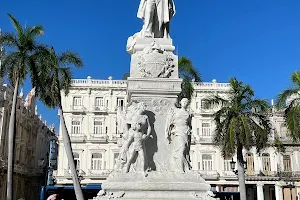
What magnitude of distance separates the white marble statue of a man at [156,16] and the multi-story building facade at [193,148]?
36.2 metres

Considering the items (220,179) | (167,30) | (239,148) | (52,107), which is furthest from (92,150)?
(167,30)

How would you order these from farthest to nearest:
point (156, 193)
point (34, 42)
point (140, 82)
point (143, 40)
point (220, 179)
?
1. point (220, 179)
2. point (34, 42)
3. point (143, 40)
4. point (140, 82)
5. point (156, 193)

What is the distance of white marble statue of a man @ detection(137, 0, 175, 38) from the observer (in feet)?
32.8

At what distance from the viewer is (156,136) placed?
28.7 ft

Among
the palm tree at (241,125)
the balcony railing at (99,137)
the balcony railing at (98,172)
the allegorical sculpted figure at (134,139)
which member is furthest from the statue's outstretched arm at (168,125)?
the balcony railing at (99,137)

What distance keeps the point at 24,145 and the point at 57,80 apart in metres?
26.3

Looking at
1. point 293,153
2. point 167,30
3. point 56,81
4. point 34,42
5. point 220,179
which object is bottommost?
point 220,179

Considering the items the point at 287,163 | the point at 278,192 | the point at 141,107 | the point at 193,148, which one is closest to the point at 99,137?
the point at 193,148

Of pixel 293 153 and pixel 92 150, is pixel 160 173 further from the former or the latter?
pixel 293 153

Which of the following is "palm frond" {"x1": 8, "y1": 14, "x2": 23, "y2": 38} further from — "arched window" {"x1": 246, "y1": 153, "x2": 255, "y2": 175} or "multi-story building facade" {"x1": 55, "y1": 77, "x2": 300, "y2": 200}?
"arched window" {"x1": 246, "y1": 153, "x2": 255, "y2": 175}

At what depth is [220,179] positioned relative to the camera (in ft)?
154

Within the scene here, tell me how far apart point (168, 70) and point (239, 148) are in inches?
656

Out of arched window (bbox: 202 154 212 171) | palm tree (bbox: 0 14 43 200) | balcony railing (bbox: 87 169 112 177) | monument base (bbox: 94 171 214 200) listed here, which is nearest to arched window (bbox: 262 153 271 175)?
arched window (bbox: 202 154 212 171)

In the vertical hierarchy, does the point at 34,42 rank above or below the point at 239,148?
above
